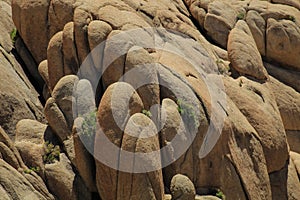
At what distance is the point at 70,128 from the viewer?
2734cm

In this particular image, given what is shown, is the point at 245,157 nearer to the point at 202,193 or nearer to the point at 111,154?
the point at 202,193

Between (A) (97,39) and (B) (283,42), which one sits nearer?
(A) (97,39)

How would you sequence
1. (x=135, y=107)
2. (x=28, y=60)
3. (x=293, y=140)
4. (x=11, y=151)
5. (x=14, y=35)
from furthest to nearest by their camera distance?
1. (x=293, y=140)
2. (x=14, y=35)
3. (x=28, y=60)
4. (x=135, y=107)
5. (x=11, y=151)

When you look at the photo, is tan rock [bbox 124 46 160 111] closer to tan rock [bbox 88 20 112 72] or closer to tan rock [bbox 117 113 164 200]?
tan rock [bbox 88 20 112 72]

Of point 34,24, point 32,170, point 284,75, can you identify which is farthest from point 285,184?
point 34,24

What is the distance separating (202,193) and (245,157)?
3358mm

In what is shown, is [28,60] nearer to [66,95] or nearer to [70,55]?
[70,55]

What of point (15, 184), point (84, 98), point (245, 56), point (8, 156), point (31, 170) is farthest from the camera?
point (245, 56)

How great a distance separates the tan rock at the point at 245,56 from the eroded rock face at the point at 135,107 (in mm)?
61

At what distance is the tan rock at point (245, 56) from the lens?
3488 centimetres

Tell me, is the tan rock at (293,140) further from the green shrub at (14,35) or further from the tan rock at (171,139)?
the green shrub at (14,35)

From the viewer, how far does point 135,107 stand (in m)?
26.5

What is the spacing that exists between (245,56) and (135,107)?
34.2 feet

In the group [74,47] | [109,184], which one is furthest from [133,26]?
Result: [109,184]
